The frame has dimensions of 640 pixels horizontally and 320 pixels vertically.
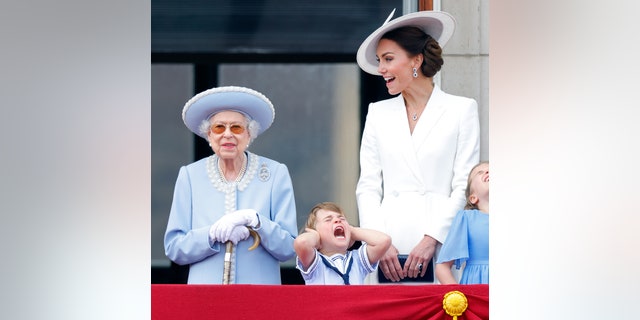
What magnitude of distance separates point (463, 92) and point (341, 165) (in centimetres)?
70

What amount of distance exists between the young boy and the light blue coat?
0.10 meters

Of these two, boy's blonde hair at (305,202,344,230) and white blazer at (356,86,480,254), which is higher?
white blazer at (356,86,480,254)

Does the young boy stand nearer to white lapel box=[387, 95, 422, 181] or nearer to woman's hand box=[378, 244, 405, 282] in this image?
woman's hand box=[378, 244, 405, 282]

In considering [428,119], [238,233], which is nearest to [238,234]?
[238,233]

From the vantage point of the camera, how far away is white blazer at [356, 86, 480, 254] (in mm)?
4453

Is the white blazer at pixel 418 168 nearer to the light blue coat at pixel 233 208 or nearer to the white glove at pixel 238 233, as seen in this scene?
the light blue coat at pixel 233 208

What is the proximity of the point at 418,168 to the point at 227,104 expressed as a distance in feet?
2.69

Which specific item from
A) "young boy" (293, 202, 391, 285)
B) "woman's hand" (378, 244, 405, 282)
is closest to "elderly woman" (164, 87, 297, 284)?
"young boy" (293, 202, 391, 285)

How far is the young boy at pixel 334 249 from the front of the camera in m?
4.07

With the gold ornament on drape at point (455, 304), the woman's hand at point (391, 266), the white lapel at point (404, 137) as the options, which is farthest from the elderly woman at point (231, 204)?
the gold ornament on drape at point (455, 304)

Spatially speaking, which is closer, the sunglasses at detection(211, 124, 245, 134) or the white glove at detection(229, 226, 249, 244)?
the white glove at detection(229, 226, 249, 244)
